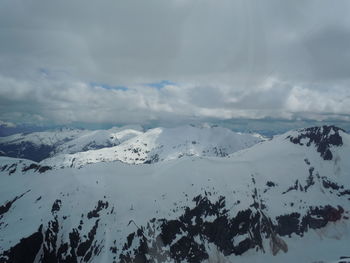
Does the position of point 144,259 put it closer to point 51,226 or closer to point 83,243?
point 83,243

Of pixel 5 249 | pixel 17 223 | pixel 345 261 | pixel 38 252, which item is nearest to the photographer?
pixel 345 261

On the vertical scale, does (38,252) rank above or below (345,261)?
below

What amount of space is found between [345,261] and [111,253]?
13824cm

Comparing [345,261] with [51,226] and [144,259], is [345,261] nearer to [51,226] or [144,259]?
[144,259]

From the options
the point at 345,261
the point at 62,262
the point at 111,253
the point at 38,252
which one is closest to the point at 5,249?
the point at 38,252

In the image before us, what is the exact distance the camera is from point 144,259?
194 m

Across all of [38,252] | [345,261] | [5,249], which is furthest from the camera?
[38,252]

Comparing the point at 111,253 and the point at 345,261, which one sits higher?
the point at 345,261

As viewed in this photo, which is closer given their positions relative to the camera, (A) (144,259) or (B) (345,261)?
(B) (345,261)

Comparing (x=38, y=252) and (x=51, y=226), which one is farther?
(x=51, y=226)

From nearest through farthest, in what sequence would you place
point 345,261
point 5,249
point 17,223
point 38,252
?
point 345,261 → point 5,249 → point 38,252 → point 17,223

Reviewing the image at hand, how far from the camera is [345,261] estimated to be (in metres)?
138

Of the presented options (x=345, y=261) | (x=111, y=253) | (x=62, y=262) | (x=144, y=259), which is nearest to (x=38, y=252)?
(x=62, y=262)

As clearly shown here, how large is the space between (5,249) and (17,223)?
26.8 metres
